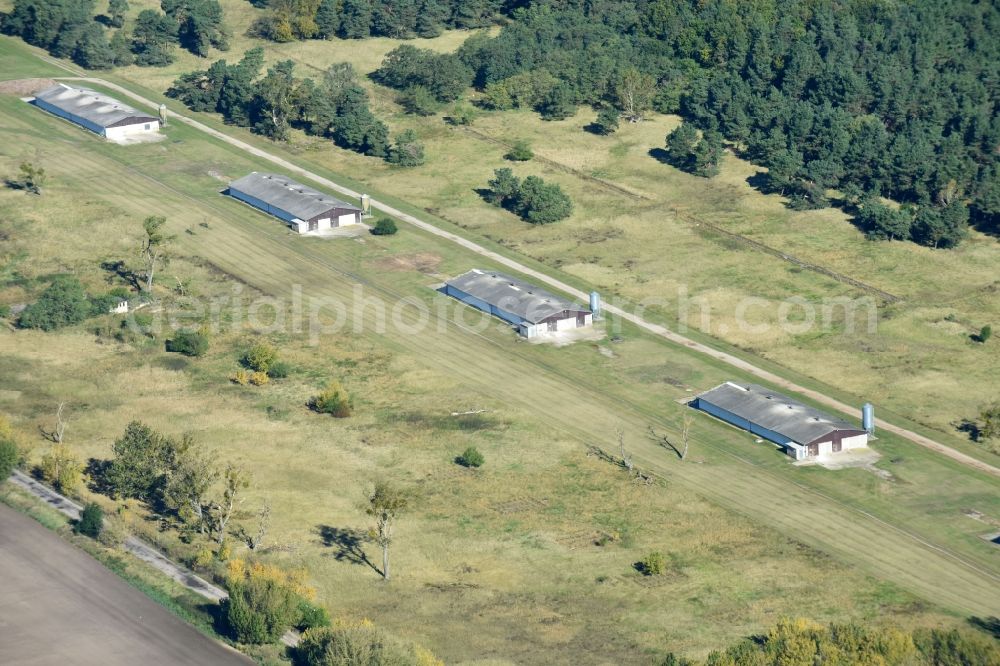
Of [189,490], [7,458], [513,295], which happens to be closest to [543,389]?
[513,295]

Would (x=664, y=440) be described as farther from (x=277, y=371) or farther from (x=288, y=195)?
(x=288, y=195)

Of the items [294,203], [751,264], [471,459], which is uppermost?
[294,203]

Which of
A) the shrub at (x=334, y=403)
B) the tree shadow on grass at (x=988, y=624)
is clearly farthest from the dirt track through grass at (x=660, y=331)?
the shrub at (x=334, y=403)

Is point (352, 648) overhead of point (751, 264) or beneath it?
overhead

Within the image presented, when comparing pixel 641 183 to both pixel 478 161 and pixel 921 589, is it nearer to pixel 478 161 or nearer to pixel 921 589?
pixel 478 161

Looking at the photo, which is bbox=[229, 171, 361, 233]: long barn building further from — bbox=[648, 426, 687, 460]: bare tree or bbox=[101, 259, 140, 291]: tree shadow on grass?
bbox=[648, 426, 687, 460]: bare tree

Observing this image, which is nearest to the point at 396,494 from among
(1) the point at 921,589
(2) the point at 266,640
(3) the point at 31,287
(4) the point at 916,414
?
(2) the point at 266,640
